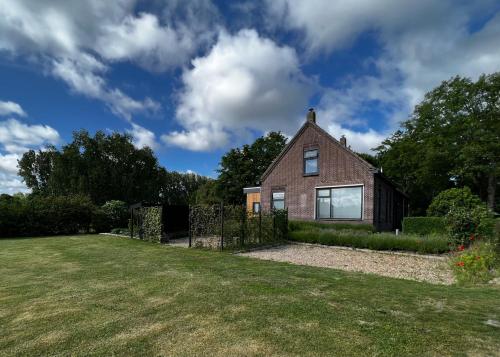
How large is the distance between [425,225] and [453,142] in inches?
575

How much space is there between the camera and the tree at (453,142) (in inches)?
910

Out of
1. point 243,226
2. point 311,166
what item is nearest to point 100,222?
point 243,226

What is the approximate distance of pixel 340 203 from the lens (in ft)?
58.3

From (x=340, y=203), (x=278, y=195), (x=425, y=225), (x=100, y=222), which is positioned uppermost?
(x=278, y=195)

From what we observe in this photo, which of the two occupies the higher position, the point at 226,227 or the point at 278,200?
the point at 278,200

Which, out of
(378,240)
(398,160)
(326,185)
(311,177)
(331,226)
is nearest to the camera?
(378,240)

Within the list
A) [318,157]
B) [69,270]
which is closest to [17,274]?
[69,270]

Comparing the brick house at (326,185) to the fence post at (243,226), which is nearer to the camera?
the fence post at (243,226)

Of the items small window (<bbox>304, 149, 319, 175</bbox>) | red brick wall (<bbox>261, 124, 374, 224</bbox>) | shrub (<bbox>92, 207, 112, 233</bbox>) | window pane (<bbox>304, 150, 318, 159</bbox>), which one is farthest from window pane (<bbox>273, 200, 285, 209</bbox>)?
shrub (<bbox>92, 207, 112, 233</bbox>)

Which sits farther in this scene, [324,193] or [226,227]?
[324,193]

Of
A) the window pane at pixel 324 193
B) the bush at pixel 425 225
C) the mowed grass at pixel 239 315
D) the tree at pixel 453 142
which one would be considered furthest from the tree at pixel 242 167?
the mowed grass at pixel 239 315

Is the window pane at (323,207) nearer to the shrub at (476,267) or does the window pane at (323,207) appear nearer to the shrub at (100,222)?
the shrub at (476,267)

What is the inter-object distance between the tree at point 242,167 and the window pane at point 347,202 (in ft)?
64.0

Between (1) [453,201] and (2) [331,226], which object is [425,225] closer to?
(1) [453,201]
